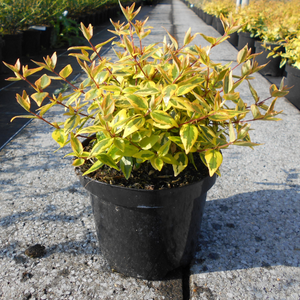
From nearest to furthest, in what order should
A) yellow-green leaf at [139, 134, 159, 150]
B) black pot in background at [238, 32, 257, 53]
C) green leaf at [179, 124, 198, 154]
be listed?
green leaf at [179, 124, 198, 154] → yellow-green leaf at [139, 134, 159, 150] → black pot in background at [238, 32, 257, 53]

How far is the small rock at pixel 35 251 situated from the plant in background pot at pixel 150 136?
0.37 m

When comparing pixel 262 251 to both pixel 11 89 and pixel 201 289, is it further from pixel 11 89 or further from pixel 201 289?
pixel 11 89

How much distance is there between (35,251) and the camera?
5.22 ft

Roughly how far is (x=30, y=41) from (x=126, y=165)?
562 centimetres

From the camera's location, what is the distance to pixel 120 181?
1313 mm

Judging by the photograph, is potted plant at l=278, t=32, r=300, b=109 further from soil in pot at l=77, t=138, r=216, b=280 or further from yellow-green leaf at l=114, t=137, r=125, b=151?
yellow-green leaf at l=114, t=137, r=125, b=151

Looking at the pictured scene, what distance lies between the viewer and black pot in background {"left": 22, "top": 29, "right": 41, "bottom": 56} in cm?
575

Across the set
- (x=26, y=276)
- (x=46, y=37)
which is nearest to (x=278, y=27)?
(x=46, y=37)

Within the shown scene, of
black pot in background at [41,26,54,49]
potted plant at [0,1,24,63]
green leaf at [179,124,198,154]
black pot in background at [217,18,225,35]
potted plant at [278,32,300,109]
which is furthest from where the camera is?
black pot in background at [217,18,225,35]

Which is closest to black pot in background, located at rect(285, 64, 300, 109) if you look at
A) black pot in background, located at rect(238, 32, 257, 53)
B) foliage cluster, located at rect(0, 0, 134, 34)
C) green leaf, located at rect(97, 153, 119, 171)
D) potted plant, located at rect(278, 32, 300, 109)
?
potted plant, located at rect(278, 32, 300, 109)

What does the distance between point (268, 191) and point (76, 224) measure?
55.8 inches

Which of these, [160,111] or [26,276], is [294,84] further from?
[26,276]

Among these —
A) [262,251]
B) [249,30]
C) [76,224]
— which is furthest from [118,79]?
[249,30]

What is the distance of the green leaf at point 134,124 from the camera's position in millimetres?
1018
